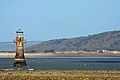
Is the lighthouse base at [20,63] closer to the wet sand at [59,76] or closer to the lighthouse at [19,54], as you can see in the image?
the lighthouse at [19,54]

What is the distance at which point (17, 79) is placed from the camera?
2066 inches

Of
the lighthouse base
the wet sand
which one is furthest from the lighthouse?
the wet sand

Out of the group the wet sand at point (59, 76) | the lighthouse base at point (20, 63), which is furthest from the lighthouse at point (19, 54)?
the wet sand at point (59, 76)

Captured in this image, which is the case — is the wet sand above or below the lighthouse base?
below

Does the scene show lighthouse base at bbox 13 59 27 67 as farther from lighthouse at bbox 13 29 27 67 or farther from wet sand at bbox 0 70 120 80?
wet sand at bbox 0 70 120 80

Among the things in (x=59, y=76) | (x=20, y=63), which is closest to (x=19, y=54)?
(x=20, y=63)

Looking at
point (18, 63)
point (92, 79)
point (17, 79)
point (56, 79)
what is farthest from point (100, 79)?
point (18, 63)

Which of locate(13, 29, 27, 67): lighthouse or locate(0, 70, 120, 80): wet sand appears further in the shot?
locate(13, 29, 27, 67): lighthouse

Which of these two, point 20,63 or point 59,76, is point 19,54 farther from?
point 59,76

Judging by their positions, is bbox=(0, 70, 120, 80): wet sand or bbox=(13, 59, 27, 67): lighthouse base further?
bbox=(13, 59, 27, 67): lighthouse base

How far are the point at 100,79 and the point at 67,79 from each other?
9.45 ft

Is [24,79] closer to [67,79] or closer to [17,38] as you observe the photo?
[67,79]

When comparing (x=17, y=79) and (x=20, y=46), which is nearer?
(x=17, y=79)

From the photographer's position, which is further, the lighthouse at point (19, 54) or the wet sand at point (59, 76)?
the lighthouse at point (19, 54)
